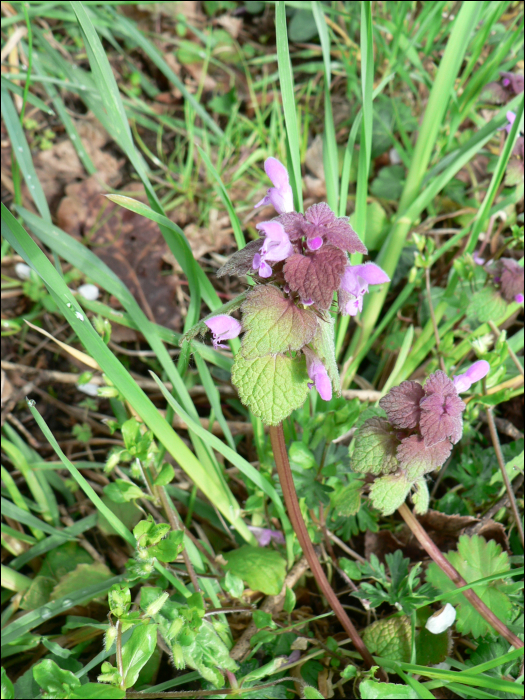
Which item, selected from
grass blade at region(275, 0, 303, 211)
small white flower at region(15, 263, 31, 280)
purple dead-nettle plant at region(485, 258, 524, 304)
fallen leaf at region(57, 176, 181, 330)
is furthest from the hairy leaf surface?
small white flower at region(15, 263, 31, 280)

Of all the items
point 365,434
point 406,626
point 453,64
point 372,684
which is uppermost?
point 453,64

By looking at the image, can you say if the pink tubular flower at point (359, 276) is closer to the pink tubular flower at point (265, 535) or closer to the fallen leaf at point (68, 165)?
the pink tubular flower at point (265, 535)

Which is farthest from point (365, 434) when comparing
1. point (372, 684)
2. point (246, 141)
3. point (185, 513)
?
point (246, 141)

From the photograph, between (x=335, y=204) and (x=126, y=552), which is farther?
(x=126, y=552)

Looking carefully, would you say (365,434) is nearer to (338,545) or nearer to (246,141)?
(338,545)

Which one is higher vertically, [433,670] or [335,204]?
[335,204]
